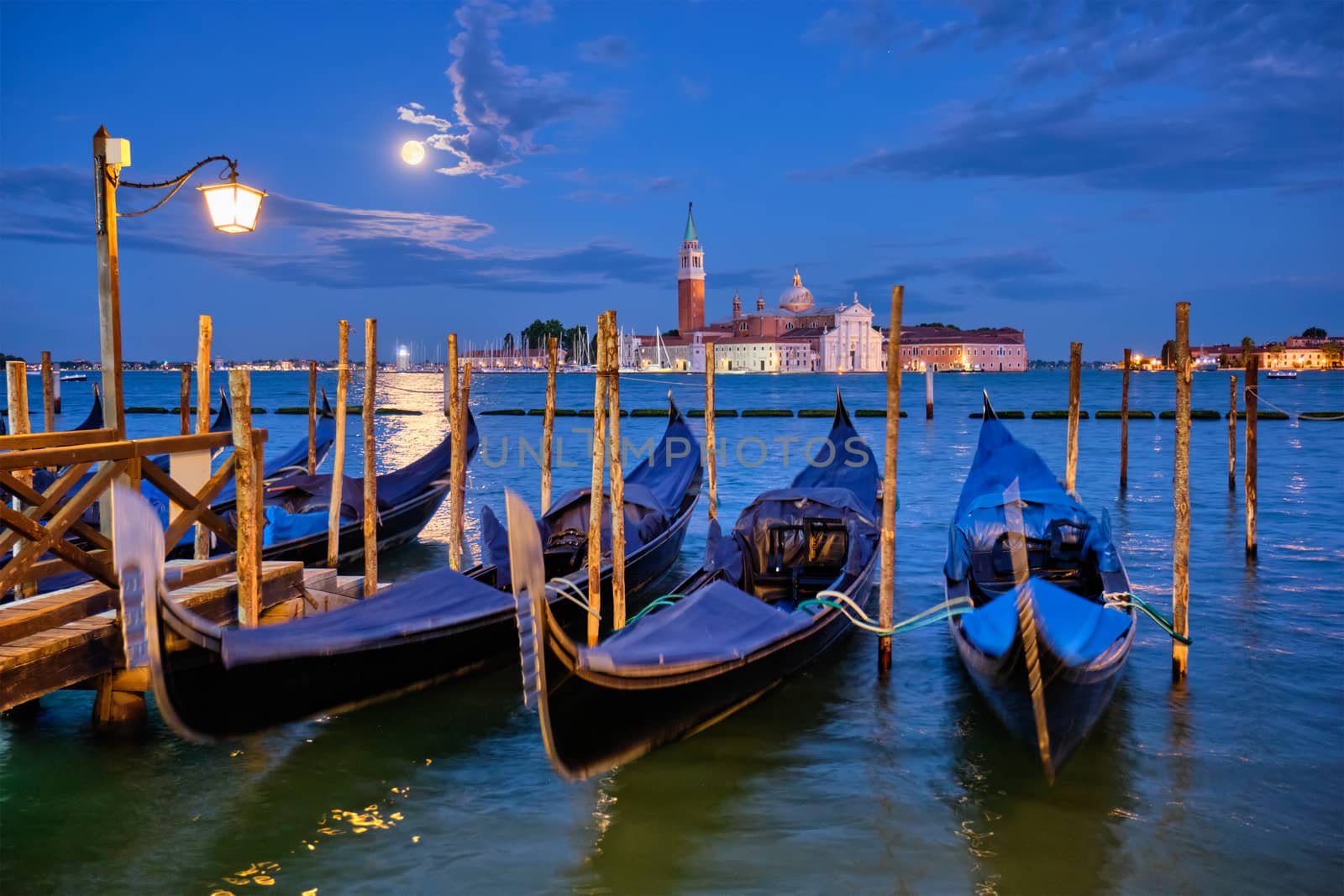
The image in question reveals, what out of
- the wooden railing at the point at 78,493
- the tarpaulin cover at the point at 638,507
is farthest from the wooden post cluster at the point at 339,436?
the wooden railing at the point at 78,493

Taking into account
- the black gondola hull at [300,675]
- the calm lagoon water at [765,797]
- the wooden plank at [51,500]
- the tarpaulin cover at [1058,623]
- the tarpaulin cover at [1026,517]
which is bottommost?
the calm lagoon water at [765,797]

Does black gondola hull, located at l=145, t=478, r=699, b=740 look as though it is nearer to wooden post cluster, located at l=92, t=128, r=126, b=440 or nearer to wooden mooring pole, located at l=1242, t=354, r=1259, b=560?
wooden post cluster, located at l=92, t=128, r=126, b=440

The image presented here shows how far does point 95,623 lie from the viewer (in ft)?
10.2

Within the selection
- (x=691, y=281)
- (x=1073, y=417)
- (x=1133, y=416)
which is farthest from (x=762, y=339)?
(x=1073, y=417)

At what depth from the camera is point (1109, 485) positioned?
38.2ft

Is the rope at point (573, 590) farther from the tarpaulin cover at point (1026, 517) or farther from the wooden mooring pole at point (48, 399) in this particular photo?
the wooden mooring pole at point (48, 399)

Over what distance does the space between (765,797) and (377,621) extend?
1.49m

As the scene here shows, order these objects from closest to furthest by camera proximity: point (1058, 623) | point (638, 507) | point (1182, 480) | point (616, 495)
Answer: point (1058, 623) → point (1182, 480) → point (616, 495) → point (638, 507)

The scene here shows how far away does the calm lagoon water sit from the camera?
2.66 m

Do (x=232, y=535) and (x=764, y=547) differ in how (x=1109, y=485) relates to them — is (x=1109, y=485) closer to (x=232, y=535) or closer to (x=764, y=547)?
(x=764, y=547)

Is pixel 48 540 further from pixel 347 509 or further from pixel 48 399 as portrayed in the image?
pixel 48 399

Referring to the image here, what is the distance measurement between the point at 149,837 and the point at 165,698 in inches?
19.1

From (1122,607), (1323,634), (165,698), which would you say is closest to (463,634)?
(165,698)

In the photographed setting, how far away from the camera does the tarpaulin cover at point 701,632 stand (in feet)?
9.59
